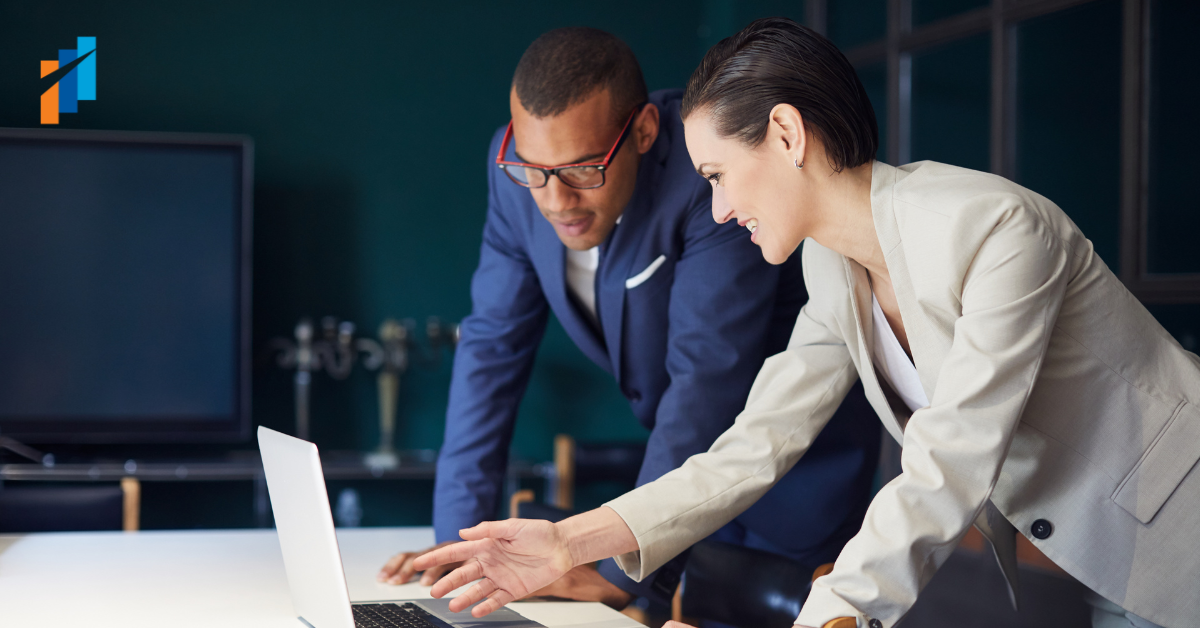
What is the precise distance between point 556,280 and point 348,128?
2.39 meters

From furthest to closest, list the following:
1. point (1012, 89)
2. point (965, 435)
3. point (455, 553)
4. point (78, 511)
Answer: point (1012, 89) < point (78, 511) < point (455, 553) < point (965, 435)

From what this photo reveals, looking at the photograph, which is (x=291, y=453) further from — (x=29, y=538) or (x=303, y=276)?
(x=303, y=276)

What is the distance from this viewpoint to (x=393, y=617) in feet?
4.09

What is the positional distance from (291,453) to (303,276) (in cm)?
285

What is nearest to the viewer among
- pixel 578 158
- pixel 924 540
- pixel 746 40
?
pixel 924 540

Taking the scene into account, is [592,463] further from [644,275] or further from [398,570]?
[398,570]

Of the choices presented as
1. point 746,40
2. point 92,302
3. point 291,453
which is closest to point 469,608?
point 291,453

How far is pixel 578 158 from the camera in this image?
1551mm

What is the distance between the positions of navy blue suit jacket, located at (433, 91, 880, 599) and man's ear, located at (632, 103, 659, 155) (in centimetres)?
6

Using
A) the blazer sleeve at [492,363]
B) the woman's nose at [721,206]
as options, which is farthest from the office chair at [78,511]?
the woman's nose at [721,206]

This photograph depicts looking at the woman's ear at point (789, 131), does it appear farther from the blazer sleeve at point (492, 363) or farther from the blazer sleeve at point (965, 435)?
the blazer sleeve at point (492, 363)

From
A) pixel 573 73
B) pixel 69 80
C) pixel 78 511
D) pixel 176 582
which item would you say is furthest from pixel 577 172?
pixel 69 80

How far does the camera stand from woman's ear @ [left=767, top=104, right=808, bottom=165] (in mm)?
1166

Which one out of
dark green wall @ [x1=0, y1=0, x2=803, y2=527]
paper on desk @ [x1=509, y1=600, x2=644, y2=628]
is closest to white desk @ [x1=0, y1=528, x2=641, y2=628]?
paper on desk @ [x1=509, y1=600, x2=644, y2=628]
